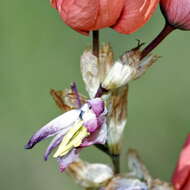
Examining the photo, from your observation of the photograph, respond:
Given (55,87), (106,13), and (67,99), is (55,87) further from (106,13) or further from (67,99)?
(106,13)

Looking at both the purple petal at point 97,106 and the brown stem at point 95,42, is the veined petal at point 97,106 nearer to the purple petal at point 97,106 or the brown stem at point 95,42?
the purple petal at point 97,106

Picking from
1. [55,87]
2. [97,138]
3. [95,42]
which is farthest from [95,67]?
[55,87]

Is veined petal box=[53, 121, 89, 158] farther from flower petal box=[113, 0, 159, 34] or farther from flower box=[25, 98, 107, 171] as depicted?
flower petal box=[113, 0, 159, 34]

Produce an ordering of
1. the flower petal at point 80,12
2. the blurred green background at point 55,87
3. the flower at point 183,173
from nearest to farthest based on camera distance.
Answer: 1. the flower petal at point 80,12
2. the flower at point 183,173
3. the blurred green background at point 55,87

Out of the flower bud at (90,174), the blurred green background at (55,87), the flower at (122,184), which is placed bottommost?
the blurred green background at (55,87)

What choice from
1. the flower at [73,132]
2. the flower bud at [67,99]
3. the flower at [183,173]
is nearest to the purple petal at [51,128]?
the flower at [73,132]

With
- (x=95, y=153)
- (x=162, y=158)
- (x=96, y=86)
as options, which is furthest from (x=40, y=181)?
(x=96, y=86)

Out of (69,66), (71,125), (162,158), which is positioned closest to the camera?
(71,125)

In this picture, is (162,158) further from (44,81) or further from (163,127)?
(44,81)
